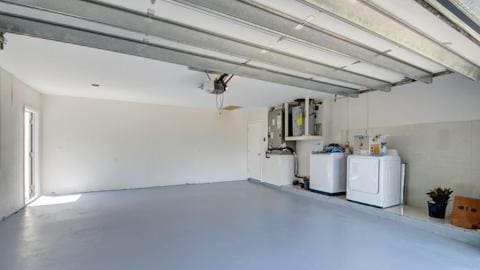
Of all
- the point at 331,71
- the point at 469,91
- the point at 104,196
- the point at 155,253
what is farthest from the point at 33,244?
the point at 469,91

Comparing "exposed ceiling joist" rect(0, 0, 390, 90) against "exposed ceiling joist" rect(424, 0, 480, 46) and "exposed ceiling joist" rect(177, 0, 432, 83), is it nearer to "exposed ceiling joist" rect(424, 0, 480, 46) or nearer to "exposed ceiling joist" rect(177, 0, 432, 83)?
"exposed ceiling joist" rect(177, 0, 432, 83)

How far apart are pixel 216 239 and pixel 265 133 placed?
509 centimetres

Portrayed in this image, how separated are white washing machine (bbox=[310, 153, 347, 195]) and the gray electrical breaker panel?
160 centimetres

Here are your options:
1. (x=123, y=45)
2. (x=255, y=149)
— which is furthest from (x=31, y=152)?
(x=255, y=149)

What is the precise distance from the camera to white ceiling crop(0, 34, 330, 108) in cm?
321

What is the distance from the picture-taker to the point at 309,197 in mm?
5738

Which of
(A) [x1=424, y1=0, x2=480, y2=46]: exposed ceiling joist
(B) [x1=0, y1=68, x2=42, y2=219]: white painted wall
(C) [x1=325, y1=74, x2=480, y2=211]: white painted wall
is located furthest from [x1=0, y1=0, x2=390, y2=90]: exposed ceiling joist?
(B) [x1=0, y1=68, x2=42, y2=219]: white painted wall

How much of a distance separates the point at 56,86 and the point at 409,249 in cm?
662

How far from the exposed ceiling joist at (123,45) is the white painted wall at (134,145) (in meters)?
4.29

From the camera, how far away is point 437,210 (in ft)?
12.3

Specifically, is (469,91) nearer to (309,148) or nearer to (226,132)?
(309,148)

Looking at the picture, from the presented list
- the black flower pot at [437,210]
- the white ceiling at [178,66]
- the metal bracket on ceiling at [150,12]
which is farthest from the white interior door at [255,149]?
the metal bracket on ceiling at [150,12]

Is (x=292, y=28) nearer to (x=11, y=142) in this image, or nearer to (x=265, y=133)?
(x=11, y=142)

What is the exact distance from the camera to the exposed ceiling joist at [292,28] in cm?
191
